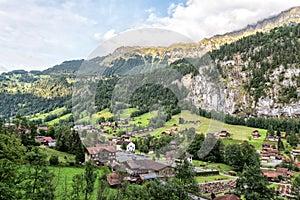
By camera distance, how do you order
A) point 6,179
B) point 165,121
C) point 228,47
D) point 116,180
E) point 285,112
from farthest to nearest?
point 228,47
point 285,112
point 116,180
point 6,179
point 165,121

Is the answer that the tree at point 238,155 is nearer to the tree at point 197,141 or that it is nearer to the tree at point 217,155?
the tree at point 217,155

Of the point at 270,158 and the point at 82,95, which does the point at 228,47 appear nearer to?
the point at 270,158

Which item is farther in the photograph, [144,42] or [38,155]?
[38,155]

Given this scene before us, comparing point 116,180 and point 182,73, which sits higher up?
point 182,73

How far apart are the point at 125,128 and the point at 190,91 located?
2.49 m

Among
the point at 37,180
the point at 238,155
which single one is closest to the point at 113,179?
the point at 37,180

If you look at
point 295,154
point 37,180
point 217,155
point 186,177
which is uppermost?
point 186,177

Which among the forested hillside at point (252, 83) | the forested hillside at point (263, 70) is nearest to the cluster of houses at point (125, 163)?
the forested hillside at point (252, 83)

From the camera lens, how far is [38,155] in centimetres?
1366

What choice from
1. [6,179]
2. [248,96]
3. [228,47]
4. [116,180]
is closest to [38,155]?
[6,179]

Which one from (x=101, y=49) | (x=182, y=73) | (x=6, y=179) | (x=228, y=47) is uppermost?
(x=228, y=47)

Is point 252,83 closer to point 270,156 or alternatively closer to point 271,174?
point 270,156

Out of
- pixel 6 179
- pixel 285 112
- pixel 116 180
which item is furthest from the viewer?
pixel 285 112

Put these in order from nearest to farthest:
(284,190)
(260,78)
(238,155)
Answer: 1. (284,190)
2. (238,155)
3. (260,78)
